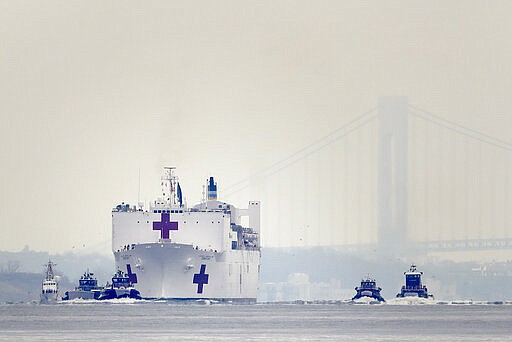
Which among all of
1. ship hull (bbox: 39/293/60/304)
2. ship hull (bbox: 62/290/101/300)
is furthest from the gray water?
ship hull (bbox: 39/293/60/304)

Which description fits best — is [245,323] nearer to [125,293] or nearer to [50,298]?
[125,293]

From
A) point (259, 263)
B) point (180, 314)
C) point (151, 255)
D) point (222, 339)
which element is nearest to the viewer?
point (222, 339)

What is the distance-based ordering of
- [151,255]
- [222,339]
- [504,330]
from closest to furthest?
[222,339], [504,330], [151,255]

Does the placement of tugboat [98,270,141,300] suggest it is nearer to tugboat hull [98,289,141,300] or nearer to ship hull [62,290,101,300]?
tugboat hull [98,289,141,300]

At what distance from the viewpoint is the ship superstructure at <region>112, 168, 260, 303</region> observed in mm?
141500

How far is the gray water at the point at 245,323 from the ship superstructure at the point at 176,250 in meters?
1.49

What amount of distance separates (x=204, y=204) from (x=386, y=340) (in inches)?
2175

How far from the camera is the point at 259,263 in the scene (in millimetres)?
157000

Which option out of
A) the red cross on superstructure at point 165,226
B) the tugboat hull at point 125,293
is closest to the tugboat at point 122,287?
the tugboat hull at point 125,293

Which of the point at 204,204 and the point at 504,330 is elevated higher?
the point at 204,204

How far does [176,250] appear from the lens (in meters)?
141

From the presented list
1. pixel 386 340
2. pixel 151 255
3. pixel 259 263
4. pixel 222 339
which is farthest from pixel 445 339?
pixel 259 263

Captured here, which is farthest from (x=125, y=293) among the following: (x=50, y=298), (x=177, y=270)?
(x=50, y=298)

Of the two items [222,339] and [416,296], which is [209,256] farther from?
[222,339]
